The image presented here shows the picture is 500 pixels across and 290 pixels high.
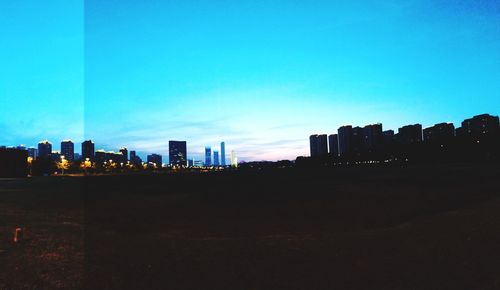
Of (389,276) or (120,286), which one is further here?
(389,276)

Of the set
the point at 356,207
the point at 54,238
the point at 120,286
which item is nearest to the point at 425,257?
the point at 120,286

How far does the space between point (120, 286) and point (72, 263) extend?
239 centimetres

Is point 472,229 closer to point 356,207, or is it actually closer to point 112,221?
point 356,207

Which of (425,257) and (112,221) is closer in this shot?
(425,257)

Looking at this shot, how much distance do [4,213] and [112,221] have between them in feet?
18.9

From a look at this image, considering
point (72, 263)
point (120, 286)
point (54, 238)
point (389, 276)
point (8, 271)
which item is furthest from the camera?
point (54, 238)

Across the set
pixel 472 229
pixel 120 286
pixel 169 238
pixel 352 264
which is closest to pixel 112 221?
pixel 169 238

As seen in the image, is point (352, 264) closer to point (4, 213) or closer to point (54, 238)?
point (54, 238)

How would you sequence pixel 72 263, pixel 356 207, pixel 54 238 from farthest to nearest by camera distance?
1. pixel 356 207
2. pixel 54 238
3. pixel 72 263

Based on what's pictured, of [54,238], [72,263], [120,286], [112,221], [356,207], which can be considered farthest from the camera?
[356,207]

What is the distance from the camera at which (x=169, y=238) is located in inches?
507

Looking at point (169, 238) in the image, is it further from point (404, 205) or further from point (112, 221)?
point (404, 205)

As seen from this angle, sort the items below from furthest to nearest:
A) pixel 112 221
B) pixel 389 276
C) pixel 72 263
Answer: pixel 112 221 → pixel 72 263 → pixel 389 276

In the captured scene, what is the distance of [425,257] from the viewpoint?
362 inches
